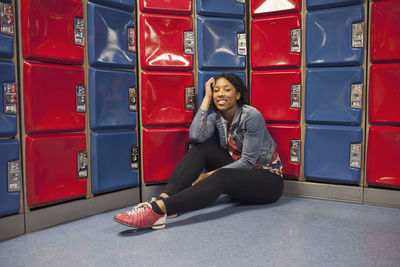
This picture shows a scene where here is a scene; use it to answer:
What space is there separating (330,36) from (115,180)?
6.21 ft

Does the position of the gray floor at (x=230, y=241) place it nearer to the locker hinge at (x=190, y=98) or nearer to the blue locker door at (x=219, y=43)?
the locker hinge at (x=190, y=98)

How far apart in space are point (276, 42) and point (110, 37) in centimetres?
126

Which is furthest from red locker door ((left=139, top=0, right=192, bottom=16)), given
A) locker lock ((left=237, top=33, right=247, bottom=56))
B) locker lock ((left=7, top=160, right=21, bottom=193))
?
locker lock ((left=7, top=160, right=21, bottom=193))

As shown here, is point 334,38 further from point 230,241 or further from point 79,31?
point 79,31

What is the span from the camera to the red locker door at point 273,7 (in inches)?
102

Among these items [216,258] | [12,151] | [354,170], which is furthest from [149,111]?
[354,170]

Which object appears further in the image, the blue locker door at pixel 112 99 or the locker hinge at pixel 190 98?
the locker hinge at pixel 190 98

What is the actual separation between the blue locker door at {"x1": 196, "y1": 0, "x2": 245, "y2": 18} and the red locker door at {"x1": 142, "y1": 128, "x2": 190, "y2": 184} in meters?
0.94

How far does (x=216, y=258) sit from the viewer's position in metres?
1.63

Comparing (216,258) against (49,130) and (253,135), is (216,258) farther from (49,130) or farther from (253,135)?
(49,130)

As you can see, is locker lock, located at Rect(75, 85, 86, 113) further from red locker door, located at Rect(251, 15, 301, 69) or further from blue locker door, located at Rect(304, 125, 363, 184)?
blue locker door, located at Rect(304, 125, 363, 184)

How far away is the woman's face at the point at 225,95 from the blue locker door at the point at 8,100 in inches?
51.2

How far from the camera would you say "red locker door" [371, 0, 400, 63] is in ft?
7.55

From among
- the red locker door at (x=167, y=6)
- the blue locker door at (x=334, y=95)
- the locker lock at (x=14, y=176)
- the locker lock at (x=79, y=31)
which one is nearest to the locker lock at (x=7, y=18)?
the locker lock at (x=79, y=31)
